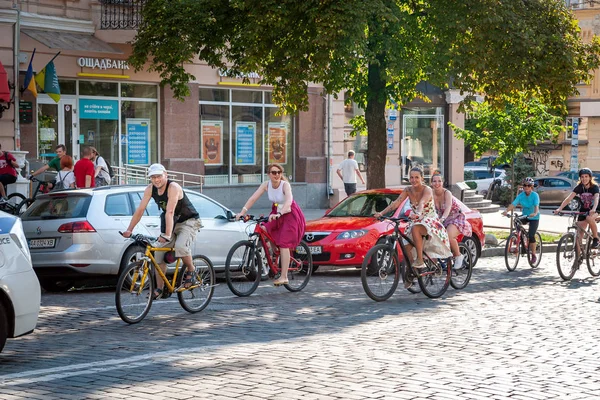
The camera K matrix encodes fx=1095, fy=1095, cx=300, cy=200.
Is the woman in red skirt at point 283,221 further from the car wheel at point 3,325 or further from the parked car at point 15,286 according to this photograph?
the car wheel at point 3,325

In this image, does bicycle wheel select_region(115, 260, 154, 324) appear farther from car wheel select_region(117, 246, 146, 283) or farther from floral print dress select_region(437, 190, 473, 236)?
floral print dress select_region(437, 190, 473, 236)

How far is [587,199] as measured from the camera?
699 inches

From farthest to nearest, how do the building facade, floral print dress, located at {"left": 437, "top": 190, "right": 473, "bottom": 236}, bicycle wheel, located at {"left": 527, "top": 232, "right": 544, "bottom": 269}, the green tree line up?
1. the building facade
2. the green tree
3. bicycle wheel, located at {"left": 527, "top": 232, "right": 544, "bottom": 269}
4. floral print dress, located at {"left": 437, "top": 190, "right": 473, "bottom": 236}

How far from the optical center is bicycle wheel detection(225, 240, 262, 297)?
45.9 feet

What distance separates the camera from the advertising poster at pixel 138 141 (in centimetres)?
2800

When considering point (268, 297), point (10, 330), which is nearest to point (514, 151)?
point (268, 297)

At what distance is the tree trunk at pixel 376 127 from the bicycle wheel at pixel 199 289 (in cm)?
1079

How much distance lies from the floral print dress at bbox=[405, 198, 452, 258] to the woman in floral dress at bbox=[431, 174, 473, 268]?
803mm

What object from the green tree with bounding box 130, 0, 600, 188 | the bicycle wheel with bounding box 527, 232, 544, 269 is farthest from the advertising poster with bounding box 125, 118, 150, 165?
the bicycle wheel with bounding box 527, 232, 544, 269

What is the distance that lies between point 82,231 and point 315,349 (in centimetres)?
562

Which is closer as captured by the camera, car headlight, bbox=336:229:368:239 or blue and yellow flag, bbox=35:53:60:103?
car headlight, bbox=336:229:368:239

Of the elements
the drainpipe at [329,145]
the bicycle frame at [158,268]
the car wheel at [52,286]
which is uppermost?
the drainpipe at [329,145]

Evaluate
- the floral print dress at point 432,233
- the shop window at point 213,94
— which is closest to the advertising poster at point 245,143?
the shop window at point 213,94

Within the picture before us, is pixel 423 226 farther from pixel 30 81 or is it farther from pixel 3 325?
pixel 30 81
